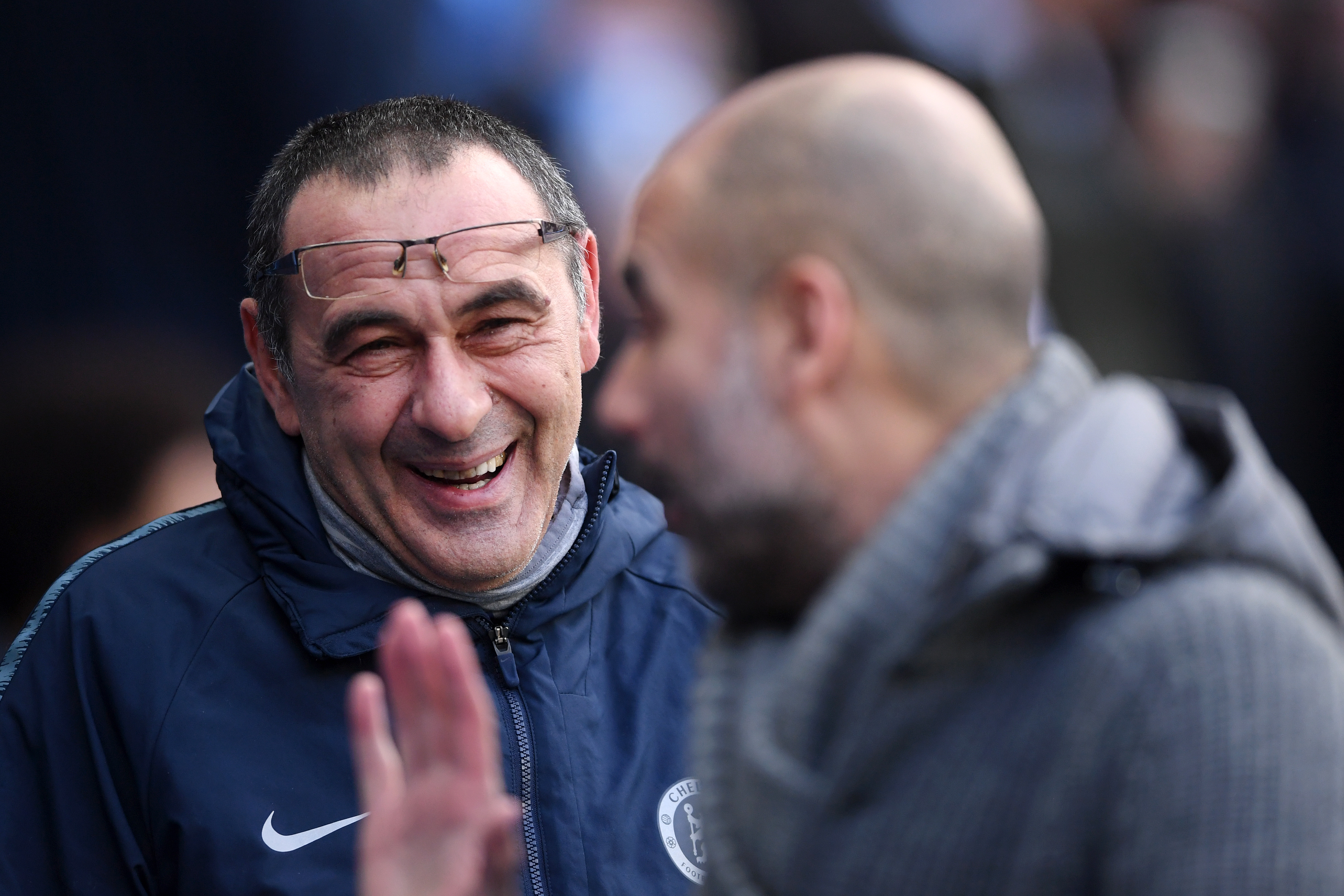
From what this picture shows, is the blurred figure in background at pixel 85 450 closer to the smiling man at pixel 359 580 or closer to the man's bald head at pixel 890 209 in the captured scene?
the smiling man at pixel 359 580

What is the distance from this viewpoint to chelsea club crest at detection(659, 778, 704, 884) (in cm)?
183

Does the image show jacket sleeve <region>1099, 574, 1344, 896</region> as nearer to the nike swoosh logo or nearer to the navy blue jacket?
the navy blue jacket

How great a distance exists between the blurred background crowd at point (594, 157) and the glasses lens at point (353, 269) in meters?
1.18

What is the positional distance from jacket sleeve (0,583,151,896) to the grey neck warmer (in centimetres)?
40

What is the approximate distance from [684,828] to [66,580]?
3.40 feet

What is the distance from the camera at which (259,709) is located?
1.81 m

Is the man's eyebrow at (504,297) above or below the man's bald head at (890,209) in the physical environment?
below

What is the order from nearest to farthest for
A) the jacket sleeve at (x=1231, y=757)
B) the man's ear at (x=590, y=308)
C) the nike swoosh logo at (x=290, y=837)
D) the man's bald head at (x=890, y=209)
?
1. the jacket sleeve at (x=1231, y=757)
2. the man's bald head at (x=890, y=209)
3. the nike swoosh logo at (x=290, y=837)
4. the man's ear at (x=590, y=308)

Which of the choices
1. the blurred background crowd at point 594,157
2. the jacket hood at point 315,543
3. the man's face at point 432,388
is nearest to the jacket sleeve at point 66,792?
the jacket hood at point 315,543

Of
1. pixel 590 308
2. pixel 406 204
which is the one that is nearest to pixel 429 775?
pixel 406 204

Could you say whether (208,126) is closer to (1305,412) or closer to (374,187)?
(374,187)

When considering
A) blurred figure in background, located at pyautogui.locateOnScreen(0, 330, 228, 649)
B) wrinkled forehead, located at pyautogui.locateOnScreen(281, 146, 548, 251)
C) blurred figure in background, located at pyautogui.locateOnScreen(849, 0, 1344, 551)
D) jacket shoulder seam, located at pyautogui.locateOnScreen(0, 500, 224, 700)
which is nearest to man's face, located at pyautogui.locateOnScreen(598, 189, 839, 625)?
wrinkled forehead, located at pyautogui.locateOnScreen(281, 146, 548, 251)

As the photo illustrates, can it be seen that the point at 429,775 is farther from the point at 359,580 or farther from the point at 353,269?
the point at 353,269

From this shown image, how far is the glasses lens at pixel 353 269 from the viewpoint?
6.31ft
